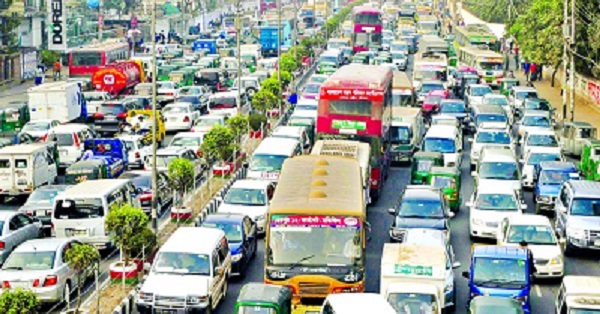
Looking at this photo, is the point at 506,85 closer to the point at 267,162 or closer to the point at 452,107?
the point at 452,107

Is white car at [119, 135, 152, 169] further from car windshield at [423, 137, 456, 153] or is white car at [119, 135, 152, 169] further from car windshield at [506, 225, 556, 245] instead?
car windshield at [506, 225, 556, 245]

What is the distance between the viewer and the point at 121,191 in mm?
31016

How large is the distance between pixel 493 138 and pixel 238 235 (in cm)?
1732

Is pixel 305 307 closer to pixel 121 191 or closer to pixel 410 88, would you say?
pixel 121 191

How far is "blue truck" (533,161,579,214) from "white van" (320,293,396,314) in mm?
17488

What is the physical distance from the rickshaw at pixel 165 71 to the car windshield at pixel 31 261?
45972 millimetres

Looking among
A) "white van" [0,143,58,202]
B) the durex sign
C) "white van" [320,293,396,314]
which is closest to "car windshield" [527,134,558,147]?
"white van" [0,143,58,202]

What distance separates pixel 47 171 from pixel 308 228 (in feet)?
56.4

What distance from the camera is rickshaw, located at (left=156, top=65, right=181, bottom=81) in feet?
235

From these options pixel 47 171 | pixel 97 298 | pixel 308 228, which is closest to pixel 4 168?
pixel 47 171

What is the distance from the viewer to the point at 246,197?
32125 mm

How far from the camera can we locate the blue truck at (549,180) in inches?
1387

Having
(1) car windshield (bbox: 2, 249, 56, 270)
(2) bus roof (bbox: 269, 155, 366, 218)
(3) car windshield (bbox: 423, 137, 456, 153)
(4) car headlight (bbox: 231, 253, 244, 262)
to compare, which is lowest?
(4) car headlight (bbox: 231, 253, 244, 262)

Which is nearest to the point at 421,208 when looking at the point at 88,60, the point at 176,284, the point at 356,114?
the point at 356,114
